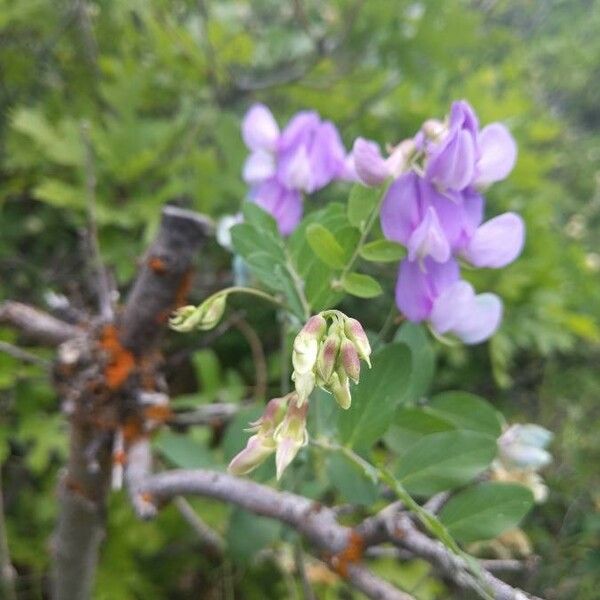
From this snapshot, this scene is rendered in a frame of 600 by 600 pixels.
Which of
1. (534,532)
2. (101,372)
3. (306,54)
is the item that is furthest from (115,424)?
(306,54)

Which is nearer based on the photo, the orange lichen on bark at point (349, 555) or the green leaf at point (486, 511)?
the green leaf at point (486, 511)

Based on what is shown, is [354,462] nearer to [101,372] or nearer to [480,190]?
[480,190]

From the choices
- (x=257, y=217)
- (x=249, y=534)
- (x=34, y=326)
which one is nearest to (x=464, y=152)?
(x=257, y=217)

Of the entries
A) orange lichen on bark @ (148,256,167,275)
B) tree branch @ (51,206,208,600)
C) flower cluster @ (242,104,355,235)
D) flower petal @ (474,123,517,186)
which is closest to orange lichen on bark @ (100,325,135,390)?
tree branch @ (51,206,208,600)

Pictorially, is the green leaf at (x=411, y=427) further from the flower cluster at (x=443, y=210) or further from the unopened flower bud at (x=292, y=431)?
the unopened flower bud at (x=292, y=431)

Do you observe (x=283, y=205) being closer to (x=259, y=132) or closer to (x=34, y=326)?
(x=259, y=132)

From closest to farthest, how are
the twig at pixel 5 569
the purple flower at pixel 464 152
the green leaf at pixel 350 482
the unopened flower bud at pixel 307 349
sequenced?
1. the unopened flower bud at pixel 307 349
2. the purple flower at pixel 464 152
3. the green leaf at pixel 350 482
4. the twig at pixel 5 569

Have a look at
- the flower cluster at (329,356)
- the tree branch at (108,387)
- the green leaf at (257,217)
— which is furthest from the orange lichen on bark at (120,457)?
the flower cluster at (329,356)
